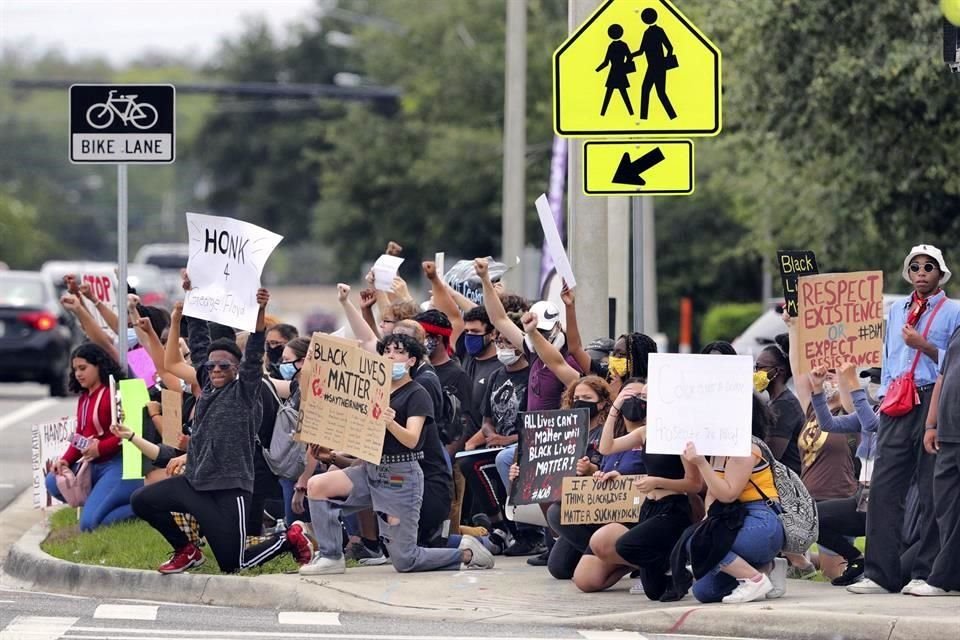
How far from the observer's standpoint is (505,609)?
10453mm

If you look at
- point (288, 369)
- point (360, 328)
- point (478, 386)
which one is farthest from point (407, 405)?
point (360, 328)

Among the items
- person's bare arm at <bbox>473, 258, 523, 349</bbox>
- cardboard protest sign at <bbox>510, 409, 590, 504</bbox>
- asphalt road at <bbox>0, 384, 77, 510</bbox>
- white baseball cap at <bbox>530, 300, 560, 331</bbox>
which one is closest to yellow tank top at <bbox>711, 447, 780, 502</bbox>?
cardboard protest sign at <bbox>510, 409, 590, 504</bbox>

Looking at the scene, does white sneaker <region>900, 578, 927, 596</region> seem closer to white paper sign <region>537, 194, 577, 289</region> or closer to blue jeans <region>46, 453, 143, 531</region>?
white paper sign <region>537, 194, 577, 289</region>

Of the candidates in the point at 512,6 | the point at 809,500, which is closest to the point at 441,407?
the point at 809,500

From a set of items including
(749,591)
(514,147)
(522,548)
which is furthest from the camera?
(514,147)

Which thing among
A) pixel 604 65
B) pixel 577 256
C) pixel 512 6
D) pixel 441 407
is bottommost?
pixel 441 407

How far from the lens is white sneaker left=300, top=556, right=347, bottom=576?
11422 millimetres

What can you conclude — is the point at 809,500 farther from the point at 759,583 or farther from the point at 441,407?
the point at 441,407

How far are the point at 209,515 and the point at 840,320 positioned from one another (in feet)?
11.7

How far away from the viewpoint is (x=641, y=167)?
11.5m

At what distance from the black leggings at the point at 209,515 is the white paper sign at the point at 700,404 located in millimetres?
2508

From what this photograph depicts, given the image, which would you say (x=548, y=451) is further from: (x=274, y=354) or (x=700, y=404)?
(x=274, y=354)

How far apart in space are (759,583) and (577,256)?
423cm

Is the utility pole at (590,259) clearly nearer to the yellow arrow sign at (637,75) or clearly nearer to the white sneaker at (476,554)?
the yellow arrow sign at (637,75)
